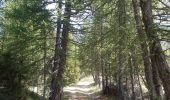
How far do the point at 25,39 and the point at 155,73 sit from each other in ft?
39.6

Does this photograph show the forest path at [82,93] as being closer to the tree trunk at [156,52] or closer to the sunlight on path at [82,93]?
the sunlight on path at [82,93]

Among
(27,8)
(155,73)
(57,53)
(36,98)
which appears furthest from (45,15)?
(155,73)

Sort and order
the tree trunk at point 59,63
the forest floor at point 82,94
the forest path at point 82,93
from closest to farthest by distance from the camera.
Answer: the tree trunk at point 59,63
the forest floor at point 82,94
the forest path at point 82,93

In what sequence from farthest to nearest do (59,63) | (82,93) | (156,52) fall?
(82,93) → (59,63) → (156,52)

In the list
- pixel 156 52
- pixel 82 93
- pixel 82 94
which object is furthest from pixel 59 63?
pixel 82 93

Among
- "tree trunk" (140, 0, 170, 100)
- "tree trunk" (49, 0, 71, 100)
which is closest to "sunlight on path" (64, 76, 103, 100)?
"tree trunk" (49, 0, 71, 100)

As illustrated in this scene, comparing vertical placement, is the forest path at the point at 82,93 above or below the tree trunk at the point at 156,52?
below

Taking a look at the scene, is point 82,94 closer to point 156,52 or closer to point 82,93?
point 82,93

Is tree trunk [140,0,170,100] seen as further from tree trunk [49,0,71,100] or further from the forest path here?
the forest path

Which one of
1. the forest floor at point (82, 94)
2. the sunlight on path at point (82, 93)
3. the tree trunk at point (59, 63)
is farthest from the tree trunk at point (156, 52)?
the sunlight on path at point (82, 93)

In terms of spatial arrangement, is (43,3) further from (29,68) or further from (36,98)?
(36,98)

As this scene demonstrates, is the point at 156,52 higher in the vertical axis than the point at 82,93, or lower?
higher

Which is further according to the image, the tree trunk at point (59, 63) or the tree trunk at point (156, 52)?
the tree trunk at point (59, 63)

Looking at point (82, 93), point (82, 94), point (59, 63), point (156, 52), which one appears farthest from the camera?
point (82, 93)
